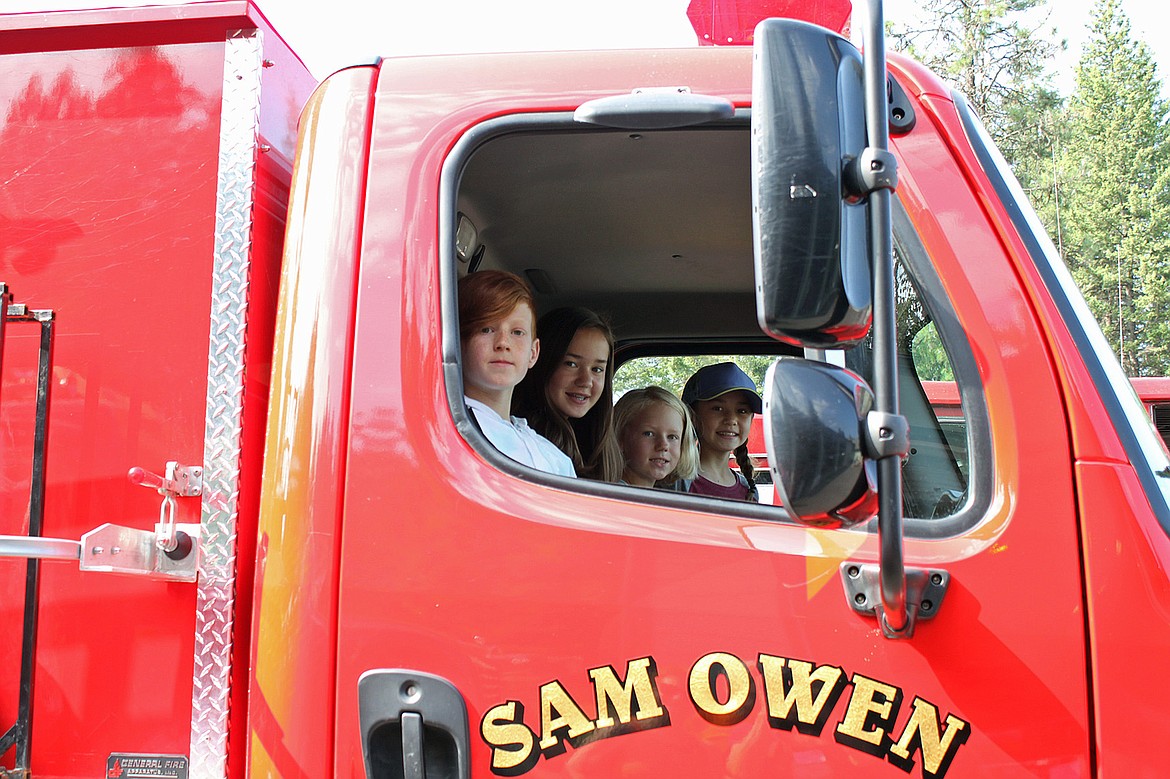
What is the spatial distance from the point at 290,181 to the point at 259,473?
574 millimetres

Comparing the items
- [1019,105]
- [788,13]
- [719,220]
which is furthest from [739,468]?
[1019,105]

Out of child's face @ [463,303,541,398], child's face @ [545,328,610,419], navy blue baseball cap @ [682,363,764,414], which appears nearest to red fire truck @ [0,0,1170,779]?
child's face @ [463,303,541,398]

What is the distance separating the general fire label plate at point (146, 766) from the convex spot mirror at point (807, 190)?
1143mm

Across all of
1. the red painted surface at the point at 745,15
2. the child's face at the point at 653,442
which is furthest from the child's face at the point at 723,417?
the red painted surface at the point at 745,15

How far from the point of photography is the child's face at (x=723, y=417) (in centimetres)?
349

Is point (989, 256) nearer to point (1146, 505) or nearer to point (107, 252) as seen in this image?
point (1146, 505)

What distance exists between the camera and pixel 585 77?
1.77 m

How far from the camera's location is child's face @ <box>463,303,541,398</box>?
203 cm

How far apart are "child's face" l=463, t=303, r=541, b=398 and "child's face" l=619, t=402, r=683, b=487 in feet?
3.18

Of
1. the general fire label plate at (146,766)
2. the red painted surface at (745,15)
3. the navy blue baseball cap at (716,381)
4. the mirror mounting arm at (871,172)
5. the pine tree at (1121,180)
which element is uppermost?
the pine tree at (1121,180)

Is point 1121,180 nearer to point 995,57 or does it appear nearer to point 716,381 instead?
point 995,57

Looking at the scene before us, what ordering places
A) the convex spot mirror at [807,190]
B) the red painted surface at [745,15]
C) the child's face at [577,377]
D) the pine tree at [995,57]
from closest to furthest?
the convex spot mirror at [807,190] → the red painted surface at [745,15] → the child's face at [577,377] → the pine tree at [995,57]

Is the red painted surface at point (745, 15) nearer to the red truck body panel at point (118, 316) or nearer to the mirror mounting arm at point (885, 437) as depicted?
the red truck body panel at point (118, 316)

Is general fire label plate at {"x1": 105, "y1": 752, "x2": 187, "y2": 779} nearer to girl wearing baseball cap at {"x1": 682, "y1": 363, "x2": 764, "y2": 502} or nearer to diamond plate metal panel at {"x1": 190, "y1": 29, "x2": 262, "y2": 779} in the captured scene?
diamond plate metal panel at {"x1": 190, "y1": 29, "x2": 262, "y2": 779}
